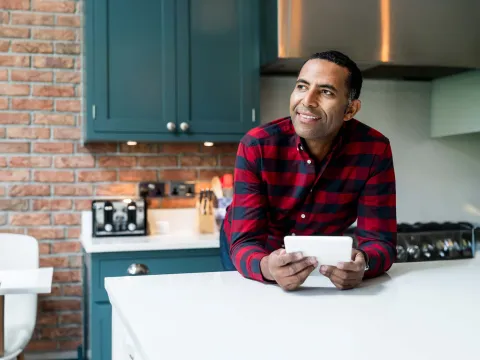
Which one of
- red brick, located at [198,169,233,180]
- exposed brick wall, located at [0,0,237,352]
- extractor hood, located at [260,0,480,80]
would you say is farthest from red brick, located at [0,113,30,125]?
extractor hood, located at [260,0,480,80]

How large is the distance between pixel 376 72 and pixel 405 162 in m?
0.64

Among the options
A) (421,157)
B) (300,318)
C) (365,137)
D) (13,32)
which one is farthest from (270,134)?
(421,157)

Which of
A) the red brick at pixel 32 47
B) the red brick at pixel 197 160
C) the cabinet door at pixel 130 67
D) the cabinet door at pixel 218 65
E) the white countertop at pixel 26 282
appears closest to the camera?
the white countertop at pixel 26 282

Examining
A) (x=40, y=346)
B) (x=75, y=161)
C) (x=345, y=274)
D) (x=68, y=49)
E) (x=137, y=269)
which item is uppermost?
(x=68, y=49)

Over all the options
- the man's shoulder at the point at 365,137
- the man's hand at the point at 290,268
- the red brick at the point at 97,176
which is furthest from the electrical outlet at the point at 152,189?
the man's hand at the point at 290,268

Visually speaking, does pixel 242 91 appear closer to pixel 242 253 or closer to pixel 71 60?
pixel 71 60

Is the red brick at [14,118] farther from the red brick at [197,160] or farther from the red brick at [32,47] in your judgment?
the red brick at [197,160]

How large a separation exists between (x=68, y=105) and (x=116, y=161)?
0.38 meters

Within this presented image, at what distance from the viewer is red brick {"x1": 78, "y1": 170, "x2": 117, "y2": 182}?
3.13 m

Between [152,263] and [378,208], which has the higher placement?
[378,208]

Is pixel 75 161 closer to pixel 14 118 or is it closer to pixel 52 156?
pixel 52 156

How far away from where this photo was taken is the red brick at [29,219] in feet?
10.1

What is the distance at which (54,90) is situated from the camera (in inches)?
122

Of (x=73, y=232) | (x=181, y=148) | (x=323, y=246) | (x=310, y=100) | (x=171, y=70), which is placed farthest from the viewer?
(x=181, y=148)
